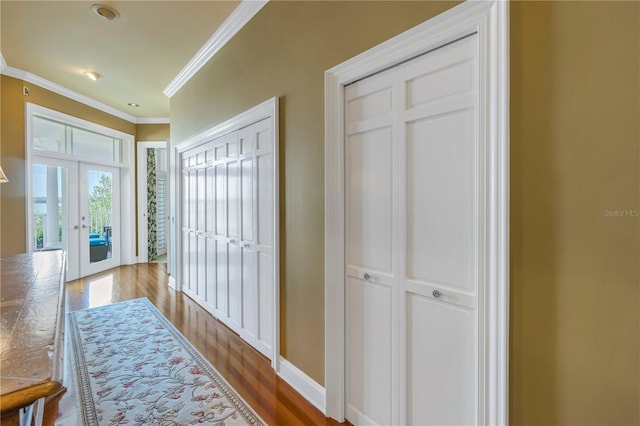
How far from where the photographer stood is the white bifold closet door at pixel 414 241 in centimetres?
122

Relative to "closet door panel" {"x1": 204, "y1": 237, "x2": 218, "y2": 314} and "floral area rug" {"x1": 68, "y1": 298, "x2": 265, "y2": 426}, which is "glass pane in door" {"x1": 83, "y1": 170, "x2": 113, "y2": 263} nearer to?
"floral area rug" {"x1": 68, "y1": 298, "x2": 265, "y2": 426}

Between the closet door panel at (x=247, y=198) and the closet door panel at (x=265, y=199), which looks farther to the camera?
the closet door panel at (x=247, y=198)

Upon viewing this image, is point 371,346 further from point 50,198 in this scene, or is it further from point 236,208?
point 50,198

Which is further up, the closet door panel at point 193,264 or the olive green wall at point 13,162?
→ the olive green wall at point 13,162

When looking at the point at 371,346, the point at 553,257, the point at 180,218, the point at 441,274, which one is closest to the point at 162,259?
the point at 180,218

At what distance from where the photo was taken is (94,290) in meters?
4.23

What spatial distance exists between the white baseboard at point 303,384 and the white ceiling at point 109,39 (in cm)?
291

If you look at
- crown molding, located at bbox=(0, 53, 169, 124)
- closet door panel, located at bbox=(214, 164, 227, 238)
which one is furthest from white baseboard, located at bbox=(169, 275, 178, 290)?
crown molding, located at bbox=(0, 53, 169, 124)

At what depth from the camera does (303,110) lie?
6.48ft

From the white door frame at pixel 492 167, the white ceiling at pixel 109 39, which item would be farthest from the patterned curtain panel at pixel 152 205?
the white door frame at pixel 492 167

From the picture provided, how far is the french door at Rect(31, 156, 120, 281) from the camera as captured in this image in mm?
4219

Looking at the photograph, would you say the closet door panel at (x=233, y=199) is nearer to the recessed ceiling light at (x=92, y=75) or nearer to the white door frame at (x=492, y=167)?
the white door frame at (x=492, y=167)

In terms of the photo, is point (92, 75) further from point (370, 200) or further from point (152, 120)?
point (370, 200)

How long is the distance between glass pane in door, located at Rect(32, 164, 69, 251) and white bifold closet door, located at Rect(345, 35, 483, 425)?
4.54m
